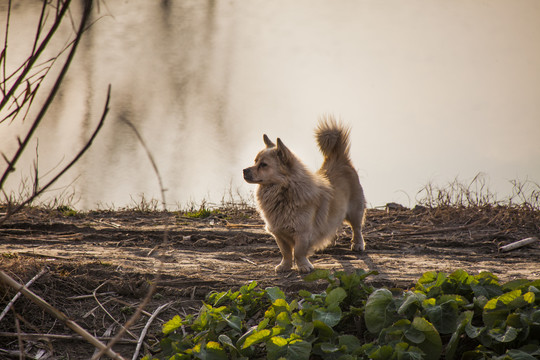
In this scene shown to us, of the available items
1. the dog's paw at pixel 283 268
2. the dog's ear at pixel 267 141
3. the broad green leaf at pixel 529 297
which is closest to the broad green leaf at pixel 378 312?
the broad green leaf at pixel 529 297

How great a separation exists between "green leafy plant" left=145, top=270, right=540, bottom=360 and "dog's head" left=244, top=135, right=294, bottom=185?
1.67 m

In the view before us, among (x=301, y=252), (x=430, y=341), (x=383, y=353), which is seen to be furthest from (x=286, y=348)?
(x=301, y=252)

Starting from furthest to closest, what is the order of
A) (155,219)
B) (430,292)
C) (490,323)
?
(155,219), (430,292), (490,323)

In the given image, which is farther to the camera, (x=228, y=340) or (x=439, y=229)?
(x=439, y=229)

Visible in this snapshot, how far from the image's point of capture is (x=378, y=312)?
111 inches

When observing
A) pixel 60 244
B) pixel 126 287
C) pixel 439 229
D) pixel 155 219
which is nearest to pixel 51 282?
pixel 126 287

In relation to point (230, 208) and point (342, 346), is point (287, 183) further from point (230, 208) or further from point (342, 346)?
point (230, 208)

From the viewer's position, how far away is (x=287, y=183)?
4.76 meters

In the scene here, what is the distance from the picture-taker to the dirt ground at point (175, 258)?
3.27 metres

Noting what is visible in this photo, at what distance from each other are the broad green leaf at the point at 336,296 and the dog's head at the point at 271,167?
1922 mm

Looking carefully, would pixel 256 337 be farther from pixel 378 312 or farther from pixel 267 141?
pixel 267 141

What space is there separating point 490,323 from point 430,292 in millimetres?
393

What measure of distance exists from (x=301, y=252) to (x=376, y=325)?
1785 millimetres

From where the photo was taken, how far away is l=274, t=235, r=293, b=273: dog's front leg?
14.6 ft
